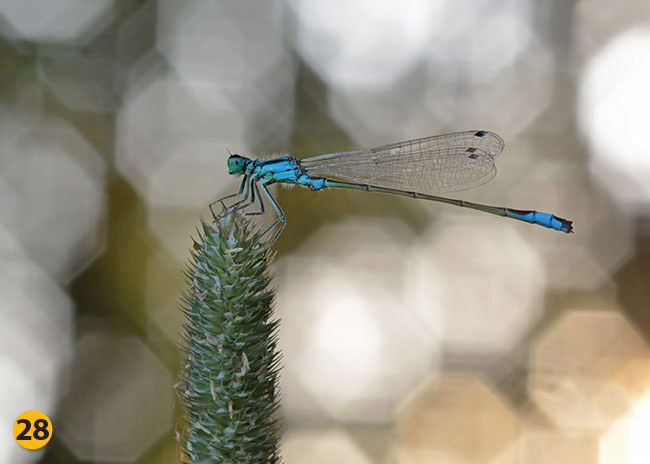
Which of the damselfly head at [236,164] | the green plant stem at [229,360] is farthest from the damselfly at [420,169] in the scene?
the green plant stem at [229,360]

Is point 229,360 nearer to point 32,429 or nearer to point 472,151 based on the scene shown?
point 32,429

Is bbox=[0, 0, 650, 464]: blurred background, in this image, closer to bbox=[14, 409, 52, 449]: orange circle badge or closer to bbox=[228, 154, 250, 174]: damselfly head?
bbox=[14, 409, 52, 449]: orange circle badge

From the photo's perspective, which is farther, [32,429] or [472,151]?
[472,151]

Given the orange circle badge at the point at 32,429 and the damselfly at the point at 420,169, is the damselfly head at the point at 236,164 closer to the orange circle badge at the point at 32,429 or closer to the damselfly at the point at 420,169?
the damselfly at the point at 420,169

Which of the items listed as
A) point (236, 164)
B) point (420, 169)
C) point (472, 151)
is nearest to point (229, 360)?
point (236, 164)

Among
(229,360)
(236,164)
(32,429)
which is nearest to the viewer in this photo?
(229,360)
